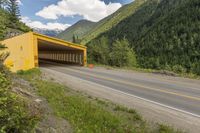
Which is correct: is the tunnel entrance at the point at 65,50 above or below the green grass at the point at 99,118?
above

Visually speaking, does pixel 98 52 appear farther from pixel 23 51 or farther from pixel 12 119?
pixel 12 119

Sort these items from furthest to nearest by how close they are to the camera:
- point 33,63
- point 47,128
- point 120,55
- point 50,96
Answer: point 120,55, point 33,63, point 50,96, point 47,128

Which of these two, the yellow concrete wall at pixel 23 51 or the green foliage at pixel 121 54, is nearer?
the yellow concrete wall at pixel 23 51

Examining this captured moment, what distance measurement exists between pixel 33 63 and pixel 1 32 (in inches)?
805

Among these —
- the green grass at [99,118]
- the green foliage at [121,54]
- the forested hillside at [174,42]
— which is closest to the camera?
the green grass at [99,118]

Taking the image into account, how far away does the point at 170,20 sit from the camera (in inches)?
6983

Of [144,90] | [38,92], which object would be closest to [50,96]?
[38,92]

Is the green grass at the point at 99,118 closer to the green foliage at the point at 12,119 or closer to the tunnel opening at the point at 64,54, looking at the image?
the green foliage at the point at 12,119

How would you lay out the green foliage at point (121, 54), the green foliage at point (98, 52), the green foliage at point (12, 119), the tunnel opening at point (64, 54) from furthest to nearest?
the green foliage at point (121, 54)
the green foliage at point (98, 52)
the tunnel opening at point (64, 54)
the green foliage at point (12, 119)

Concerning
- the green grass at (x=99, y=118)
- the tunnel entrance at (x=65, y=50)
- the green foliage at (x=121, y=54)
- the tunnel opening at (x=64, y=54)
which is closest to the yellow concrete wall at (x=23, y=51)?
the tunnel entrance at (x=65, y=50)

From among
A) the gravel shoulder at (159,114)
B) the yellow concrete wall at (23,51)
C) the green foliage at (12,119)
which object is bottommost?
the gravel shoulder at (159,114)

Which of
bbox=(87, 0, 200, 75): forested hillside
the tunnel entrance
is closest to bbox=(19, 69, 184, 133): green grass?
the tunnel entrance

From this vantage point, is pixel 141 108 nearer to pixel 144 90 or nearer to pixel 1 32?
pixel 144 90

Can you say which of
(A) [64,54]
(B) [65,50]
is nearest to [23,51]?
(B) [65,50]
